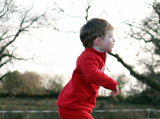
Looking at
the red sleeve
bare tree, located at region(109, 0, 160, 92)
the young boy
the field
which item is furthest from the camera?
bare tree, located at region(109, 0, 160, 92)

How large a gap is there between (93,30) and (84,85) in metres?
0.59

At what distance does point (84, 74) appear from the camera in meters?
1.95

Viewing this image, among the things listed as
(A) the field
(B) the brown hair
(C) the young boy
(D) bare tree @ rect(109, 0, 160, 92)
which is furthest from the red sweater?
(D) bare tree @ rect(109, 0, 160, 92)

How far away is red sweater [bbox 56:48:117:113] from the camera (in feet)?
6.38

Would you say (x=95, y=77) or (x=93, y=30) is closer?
(x=95, y=77)

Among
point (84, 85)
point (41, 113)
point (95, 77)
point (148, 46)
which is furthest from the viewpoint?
point (148, 46)

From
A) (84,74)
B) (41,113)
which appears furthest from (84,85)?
(41,113)

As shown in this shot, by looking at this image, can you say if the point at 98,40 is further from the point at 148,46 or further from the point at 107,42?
the point at 148,46

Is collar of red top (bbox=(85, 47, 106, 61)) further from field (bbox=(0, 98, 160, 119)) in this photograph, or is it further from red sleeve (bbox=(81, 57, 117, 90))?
field (bbox=(0, 98, 160, 119))

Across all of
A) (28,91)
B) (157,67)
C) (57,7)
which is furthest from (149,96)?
(57,7)

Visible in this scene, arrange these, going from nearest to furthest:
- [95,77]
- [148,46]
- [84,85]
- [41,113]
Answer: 1. [95,77]
2. [84,85]
3. [41,113]
4. [148,46]

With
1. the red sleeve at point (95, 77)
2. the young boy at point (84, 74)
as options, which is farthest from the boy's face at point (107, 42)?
the red sleeve at point (95, 77)

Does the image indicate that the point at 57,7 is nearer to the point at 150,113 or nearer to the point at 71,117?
the point at 150,113

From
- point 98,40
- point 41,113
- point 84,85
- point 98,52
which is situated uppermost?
point 98,40
